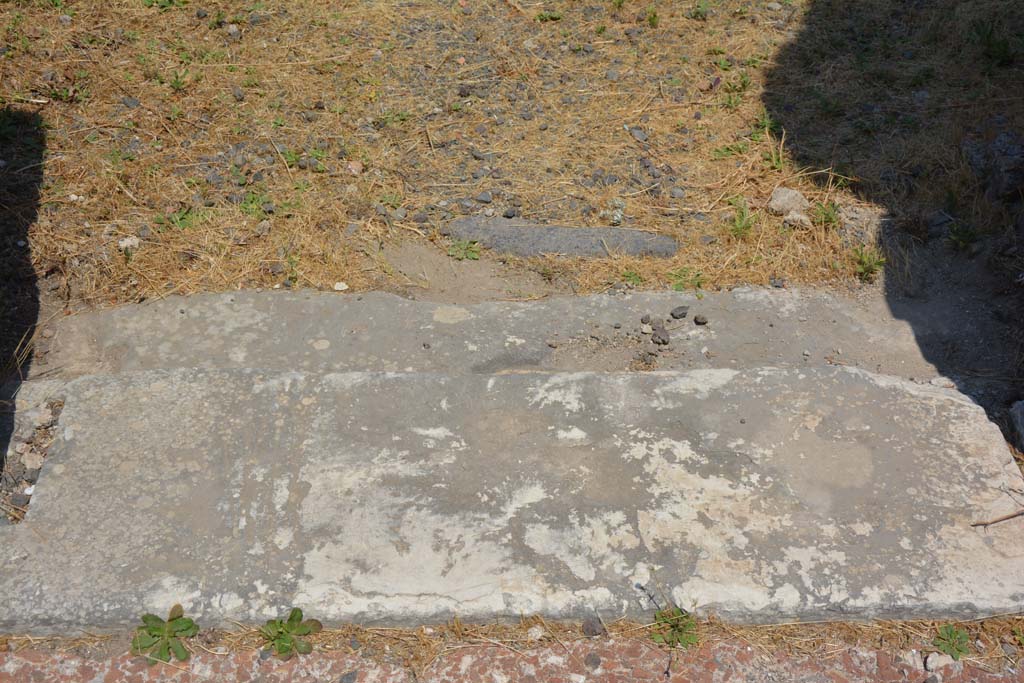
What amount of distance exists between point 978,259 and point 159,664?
3538 mm

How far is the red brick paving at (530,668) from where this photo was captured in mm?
2240

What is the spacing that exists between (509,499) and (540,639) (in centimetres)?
42

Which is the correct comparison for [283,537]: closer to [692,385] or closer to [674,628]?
[674,628]

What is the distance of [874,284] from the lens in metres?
3.73

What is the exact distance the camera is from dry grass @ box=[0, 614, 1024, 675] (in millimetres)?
2293

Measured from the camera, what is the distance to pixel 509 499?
254 cm

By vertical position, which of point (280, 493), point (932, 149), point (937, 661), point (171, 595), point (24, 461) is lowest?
point (24, 461)

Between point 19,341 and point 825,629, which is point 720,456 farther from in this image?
point 19,341

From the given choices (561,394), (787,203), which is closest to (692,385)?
(561,394)

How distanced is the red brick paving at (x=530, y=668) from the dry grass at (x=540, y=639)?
0.8 inches

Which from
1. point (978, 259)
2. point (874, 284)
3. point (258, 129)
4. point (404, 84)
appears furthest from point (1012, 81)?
point (258, 129)

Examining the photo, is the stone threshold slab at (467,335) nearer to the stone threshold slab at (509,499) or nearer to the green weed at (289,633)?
the stone threshold slab at (509,499)

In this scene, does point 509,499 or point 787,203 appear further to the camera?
point 787,203

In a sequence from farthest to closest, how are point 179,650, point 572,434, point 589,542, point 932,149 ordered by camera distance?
1. point 932,149
2. point 572,434
3. point 589,542
4. point 179,650
